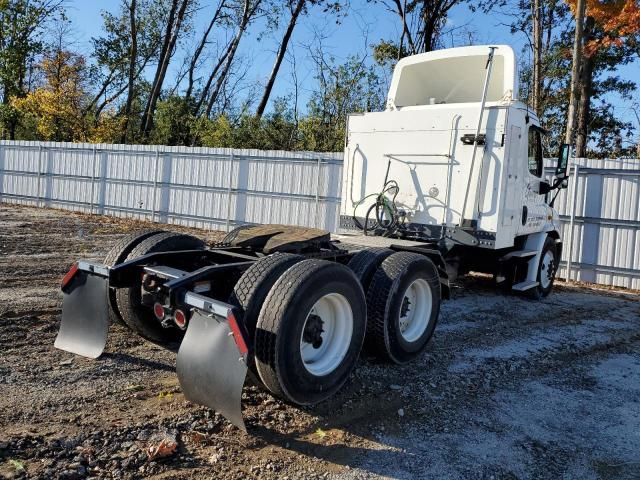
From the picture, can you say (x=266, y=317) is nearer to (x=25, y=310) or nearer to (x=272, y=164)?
(x=25, y=310)

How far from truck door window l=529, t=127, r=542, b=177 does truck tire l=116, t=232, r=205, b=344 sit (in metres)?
5.22

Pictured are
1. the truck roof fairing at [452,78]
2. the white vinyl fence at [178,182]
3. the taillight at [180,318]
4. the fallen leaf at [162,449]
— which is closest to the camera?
the fallen leaf at [162,449]

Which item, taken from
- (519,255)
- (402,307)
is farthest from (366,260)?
(519,255)

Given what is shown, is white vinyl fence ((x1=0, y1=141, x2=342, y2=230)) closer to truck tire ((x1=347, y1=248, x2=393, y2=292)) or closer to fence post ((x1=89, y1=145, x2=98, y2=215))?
fence post ((x1=89, y1=145, x2=98, y2=215))

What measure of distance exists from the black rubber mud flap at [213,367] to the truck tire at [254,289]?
19 centimetres

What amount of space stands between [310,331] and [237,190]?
13524mm

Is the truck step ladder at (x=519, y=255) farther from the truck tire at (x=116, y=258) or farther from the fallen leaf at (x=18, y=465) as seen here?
the fallen leaf at (x=18, y=465)

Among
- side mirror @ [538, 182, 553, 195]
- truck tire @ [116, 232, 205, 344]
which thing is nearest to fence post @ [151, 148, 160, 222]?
side mirror @ [538, 182, 553, 195]

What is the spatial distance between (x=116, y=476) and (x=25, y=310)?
4155mm

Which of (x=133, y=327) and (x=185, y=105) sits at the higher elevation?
(x=185, y=105)

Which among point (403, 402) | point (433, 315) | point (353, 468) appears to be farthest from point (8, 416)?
point (433, 315)

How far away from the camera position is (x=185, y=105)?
3083cm

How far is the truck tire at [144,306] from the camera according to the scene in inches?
203

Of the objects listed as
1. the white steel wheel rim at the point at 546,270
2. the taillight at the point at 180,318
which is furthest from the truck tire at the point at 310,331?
the white steel wheel rim at the point at 546,270
